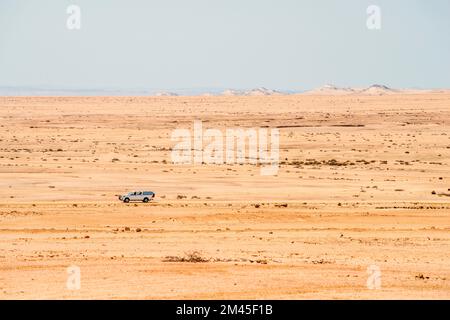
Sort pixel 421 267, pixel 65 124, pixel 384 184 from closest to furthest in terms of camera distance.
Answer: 1. pixel 421 267
2. pixel 384 184
3. pixel 65 124

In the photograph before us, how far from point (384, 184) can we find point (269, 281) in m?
36.6

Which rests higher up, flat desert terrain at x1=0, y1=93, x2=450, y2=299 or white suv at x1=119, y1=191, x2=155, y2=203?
white suv at x1=119, y1=191, x2=155, y2=203

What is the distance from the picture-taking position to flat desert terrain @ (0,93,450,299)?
28.3m

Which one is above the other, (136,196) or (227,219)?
(136,196)

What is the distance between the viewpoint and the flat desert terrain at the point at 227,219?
2834 cm

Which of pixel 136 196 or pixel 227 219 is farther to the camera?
pixel 136 196

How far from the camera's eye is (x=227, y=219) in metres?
44.0

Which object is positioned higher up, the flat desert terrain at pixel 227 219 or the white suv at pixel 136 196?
the white suv at pixel 136 196

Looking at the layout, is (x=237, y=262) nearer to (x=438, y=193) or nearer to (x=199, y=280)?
(x=199, y=280)

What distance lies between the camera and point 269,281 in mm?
28391

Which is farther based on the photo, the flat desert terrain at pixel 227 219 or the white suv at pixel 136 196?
the white suv at pixel 136 196

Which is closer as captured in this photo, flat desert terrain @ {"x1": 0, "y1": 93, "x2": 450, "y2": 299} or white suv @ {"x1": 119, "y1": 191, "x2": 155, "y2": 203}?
flat desert terrain @ {"x1": 0, "y1": 93, "x2": 450, "y2": 299}
